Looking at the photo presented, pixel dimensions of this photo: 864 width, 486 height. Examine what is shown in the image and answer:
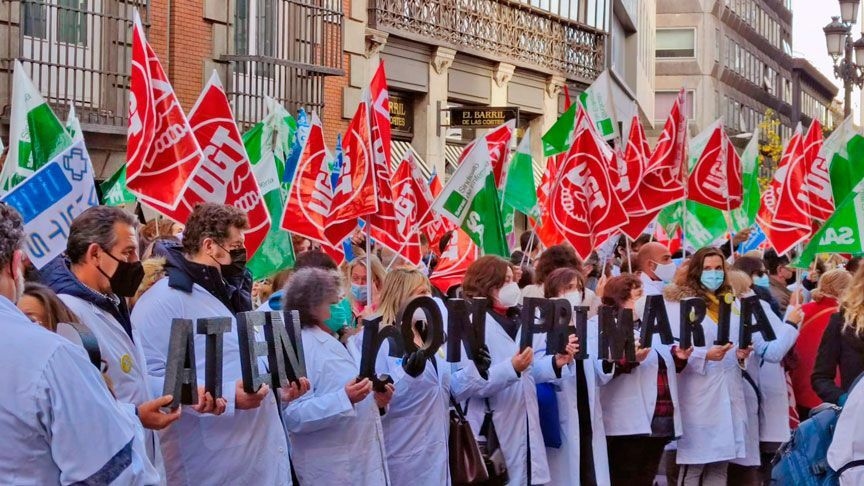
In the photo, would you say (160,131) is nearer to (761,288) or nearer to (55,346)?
(761,288)

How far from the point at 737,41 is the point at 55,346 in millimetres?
66515

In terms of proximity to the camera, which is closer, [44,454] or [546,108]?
[44,454]

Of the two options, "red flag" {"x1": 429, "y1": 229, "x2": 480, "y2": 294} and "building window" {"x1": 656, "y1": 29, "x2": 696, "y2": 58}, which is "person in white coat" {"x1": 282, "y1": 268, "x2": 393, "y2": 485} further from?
"building window" {"x1": 656, "y1": 29, "x2": 696, "y2": 58}

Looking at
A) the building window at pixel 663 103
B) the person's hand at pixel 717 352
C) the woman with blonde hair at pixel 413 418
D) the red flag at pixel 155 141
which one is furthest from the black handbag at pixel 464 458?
the building window at pixel 663 103

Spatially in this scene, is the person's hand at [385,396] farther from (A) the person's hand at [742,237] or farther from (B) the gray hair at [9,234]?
(A) the person's hand at [742,237]

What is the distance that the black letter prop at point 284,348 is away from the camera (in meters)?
6.50

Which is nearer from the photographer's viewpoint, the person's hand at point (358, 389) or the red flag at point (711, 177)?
the person's hand at point (358, 389)

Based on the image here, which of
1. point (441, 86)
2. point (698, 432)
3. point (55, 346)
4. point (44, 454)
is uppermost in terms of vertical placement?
point (441, 86)

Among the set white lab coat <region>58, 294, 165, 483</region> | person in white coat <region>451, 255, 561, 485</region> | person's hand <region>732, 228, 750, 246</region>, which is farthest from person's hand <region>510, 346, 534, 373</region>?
person's hand <region>732, 228, 750, 246</region>

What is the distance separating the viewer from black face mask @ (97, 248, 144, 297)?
219 inches

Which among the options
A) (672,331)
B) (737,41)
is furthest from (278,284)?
(737,41)

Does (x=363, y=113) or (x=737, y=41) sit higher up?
(x=737, y=41)

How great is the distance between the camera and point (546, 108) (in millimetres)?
34219

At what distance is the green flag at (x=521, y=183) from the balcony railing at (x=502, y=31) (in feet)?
29.5
